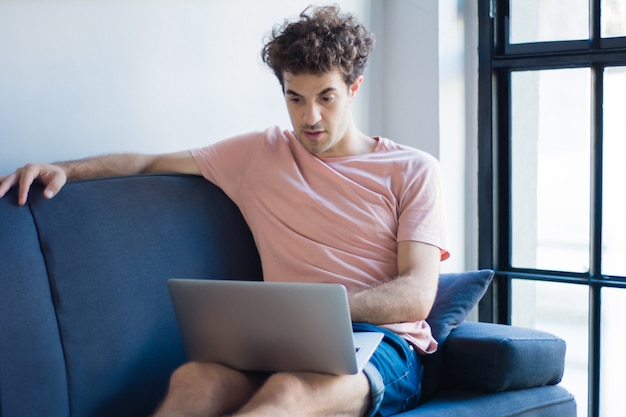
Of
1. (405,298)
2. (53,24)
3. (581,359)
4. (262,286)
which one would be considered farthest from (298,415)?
(581,359)

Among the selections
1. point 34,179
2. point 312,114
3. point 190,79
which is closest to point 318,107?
point 312,114

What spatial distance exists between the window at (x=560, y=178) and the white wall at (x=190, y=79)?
97 millimetres

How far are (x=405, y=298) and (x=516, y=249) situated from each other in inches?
44.3

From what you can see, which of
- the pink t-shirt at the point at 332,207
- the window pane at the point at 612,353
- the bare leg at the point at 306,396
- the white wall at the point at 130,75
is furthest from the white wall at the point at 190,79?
the bare leg at the point at 306,396

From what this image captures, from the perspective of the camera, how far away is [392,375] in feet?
6.43

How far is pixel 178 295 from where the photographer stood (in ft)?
5.86

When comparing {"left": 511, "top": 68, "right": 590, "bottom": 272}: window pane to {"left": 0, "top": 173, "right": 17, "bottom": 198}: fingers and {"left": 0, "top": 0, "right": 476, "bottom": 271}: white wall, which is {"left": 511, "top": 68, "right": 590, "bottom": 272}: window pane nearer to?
{"left": 0, "top": 0, "right": 476, "bottom": 271}: white wall

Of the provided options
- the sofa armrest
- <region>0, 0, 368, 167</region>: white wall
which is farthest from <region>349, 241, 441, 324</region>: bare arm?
<region>0, 0, 368, 167</region>: white wall

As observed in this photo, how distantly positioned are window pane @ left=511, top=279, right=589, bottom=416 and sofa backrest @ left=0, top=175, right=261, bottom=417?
1290 mm

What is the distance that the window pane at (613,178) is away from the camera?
282 cm

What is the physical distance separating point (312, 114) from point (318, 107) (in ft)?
0.10

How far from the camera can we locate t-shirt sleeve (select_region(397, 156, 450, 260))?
217 cm

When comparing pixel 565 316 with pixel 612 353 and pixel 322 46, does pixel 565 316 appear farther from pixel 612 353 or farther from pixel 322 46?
pixel 322 46

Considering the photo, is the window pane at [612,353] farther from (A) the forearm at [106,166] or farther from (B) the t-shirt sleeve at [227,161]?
(A) the forearm at [106,166]
